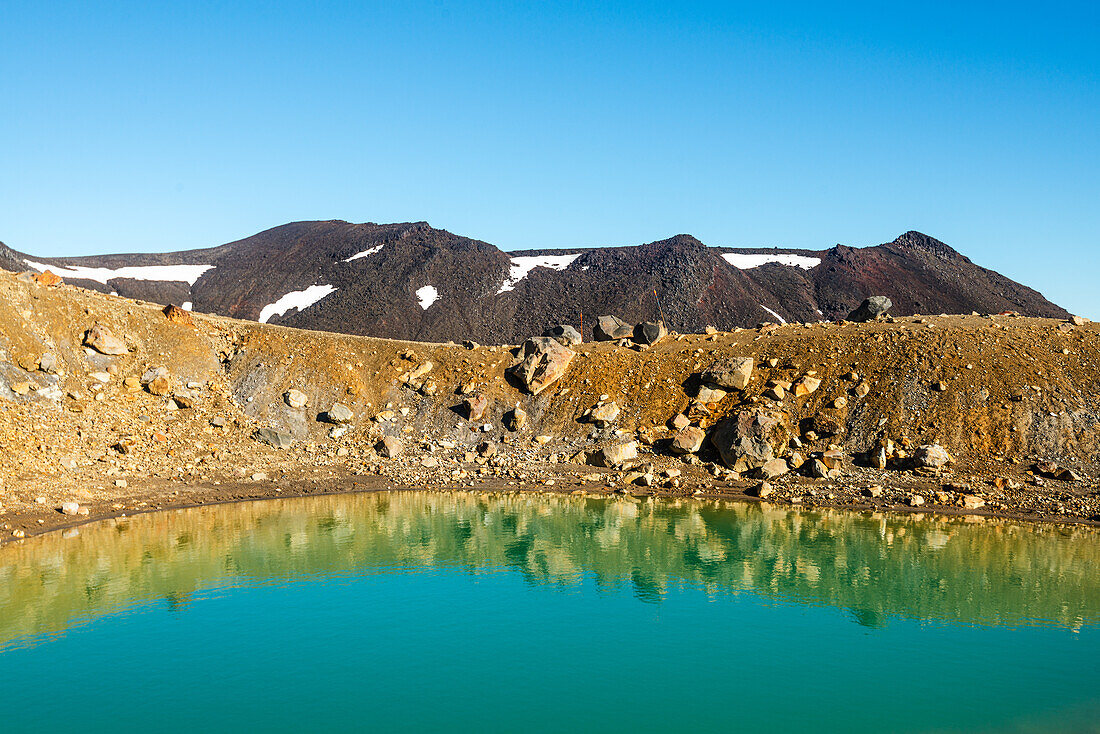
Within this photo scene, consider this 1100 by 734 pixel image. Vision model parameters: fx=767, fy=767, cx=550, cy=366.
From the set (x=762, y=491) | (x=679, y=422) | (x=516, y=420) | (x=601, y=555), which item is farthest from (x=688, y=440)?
(x=601, y=555)

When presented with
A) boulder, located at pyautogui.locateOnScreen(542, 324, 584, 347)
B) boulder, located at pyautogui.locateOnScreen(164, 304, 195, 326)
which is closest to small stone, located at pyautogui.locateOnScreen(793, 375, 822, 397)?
boulder, located at pyautogui.locateOnScreen(542, 324, 584, 347)

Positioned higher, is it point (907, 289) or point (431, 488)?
point (907, 289)

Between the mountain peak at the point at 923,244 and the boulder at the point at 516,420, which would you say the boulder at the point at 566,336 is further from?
the mountain peak at the point at 923,244

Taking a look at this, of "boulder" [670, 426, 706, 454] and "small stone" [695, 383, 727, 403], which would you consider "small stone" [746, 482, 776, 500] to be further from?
"small stone" [695, 383, 727, 403]

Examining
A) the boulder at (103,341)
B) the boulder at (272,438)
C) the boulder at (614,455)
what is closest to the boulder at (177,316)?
the boulder at (103,341)

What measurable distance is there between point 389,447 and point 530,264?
Answer: 64212 millimetres

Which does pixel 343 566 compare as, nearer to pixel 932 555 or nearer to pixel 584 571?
pixel 584 571

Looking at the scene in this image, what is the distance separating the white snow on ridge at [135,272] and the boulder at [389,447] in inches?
2748

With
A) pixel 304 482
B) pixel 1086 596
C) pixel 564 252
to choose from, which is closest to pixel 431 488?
pixel 304 482

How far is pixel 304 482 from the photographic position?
121ft

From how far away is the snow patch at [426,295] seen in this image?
9056cm

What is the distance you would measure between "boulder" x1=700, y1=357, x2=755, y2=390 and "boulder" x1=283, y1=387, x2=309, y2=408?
74.7 ft

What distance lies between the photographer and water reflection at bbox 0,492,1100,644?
2103cm

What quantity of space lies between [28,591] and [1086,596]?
29298 mm
